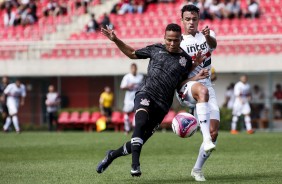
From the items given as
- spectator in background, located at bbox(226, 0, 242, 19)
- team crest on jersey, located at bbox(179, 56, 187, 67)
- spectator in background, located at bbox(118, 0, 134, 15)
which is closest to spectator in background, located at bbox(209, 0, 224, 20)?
spectator in background, located at bbox(226, 0, 242, 19)

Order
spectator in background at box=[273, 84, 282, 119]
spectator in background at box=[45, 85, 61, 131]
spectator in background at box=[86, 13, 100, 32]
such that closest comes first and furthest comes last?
spectator in background at box=[273, 84, 282, 119] < spectator in background at box=[45, 85, 61, 131] < spectator in background at box=[86, 13, 100, 32]

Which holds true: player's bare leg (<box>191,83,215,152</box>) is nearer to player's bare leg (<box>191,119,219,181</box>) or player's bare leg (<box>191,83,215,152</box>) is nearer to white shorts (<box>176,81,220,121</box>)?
white shorts (<box>176,81,220,121</box>)

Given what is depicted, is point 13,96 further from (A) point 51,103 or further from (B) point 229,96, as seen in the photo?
(B) point 229,96

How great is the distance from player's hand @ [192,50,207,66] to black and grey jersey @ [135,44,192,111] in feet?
0.75

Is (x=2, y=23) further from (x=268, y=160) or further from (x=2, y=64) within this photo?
(x=268, y=160)

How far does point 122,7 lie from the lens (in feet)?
118

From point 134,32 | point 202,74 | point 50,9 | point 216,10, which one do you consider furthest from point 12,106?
point 202,74

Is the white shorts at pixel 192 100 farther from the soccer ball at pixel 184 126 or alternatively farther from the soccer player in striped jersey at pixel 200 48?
the soccer ball at pixel 184 126

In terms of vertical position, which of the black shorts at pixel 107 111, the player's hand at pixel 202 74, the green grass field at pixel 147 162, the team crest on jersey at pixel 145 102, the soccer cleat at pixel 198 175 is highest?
the player's hand at pixel 202 74

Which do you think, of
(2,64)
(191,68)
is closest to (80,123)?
(2,64)

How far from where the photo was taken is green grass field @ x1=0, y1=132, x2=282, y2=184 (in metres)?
12.0

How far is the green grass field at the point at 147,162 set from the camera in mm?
11992

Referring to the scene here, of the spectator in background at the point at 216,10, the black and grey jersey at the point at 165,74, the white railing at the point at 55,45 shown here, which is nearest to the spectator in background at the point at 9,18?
the white railing at the point at 55,45

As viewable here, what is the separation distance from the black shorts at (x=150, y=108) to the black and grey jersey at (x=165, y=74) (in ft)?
0.20
